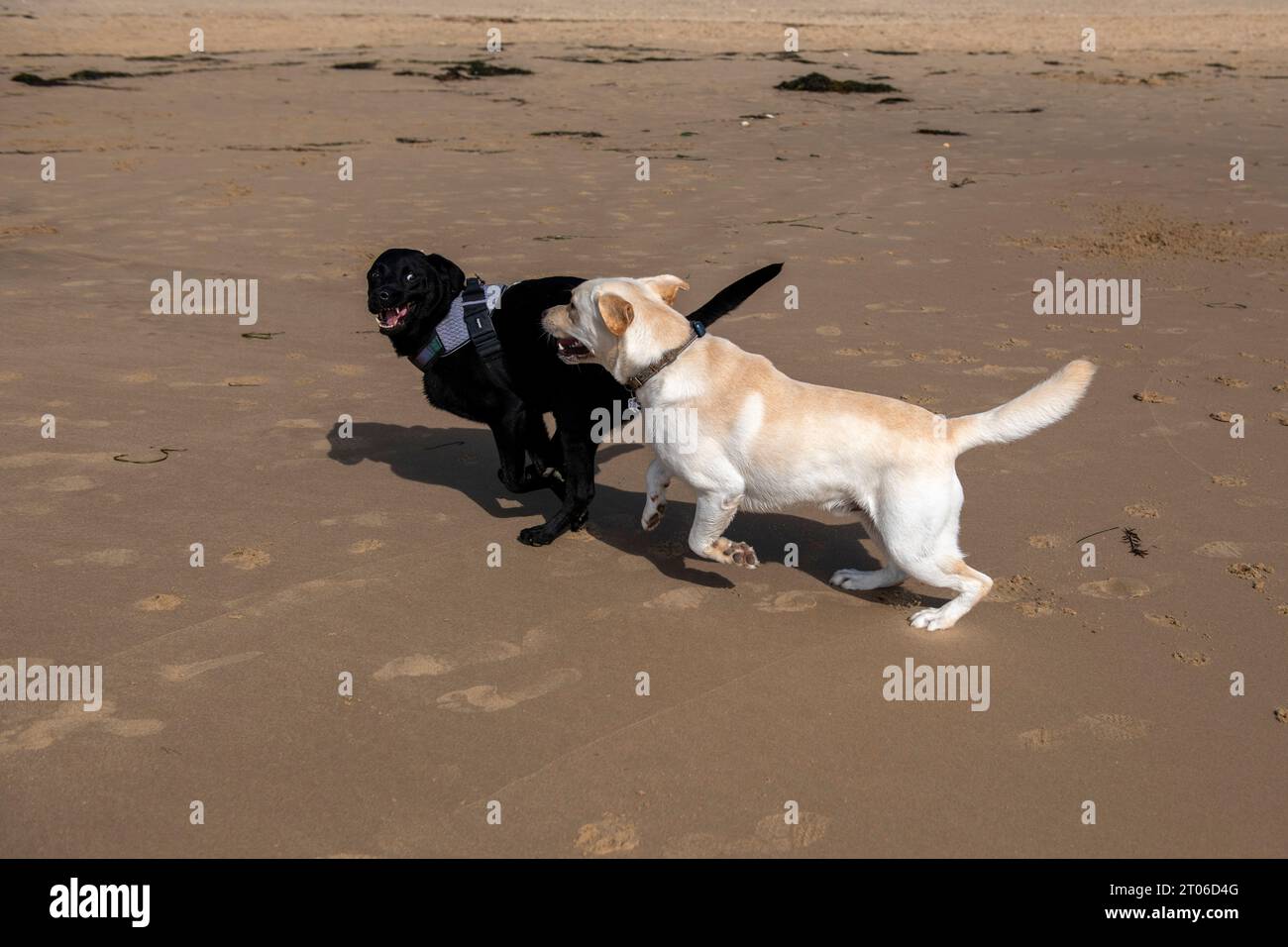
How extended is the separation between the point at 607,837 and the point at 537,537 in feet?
6.78

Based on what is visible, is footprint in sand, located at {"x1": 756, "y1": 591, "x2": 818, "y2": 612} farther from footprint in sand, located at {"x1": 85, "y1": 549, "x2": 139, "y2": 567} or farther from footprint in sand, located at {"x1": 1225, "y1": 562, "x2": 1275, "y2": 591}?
footprint in sand, located at {"x1": 85, "y1": 549, "x2": 139, "y2": 567}

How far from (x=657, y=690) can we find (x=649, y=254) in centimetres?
624

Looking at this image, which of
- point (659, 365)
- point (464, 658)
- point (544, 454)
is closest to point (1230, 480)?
point (659, 365)

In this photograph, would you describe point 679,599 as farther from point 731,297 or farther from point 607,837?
point 607,837

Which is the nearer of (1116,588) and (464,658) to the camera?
(464,658)

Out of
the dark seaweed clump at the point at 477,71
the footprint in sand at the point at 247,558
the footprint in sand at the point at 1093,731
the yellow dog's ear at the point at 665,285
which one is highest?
the dark seaweed clump at the point at 477,71

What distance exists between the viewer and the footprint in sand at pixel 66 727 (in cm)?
359

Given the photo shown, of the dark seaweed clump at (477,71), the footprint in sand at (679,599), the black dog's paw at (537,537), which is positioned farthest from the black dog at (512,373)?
the dark seaweed clump at (477,71)

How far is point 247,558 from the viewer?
4859mm

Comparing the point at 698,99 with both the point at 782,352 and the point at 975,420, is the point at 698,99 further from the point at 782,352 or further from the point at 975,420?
the point at 975,420

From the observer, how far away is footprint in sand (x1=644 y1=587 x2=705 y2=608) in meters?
4.61

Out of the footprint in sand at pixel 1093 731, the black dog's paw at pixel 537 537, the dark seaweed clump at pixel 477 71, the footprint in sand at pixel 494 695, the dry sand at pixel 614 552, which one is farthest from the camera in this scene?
the dark seaweed clump at pixel 477 71

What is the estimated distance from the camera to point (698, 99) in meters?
17.7

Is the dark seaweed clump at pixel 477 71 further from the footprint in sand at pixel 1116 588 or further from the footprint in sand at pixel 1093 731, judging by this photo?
the footprint in sand at pixel 1093 731
